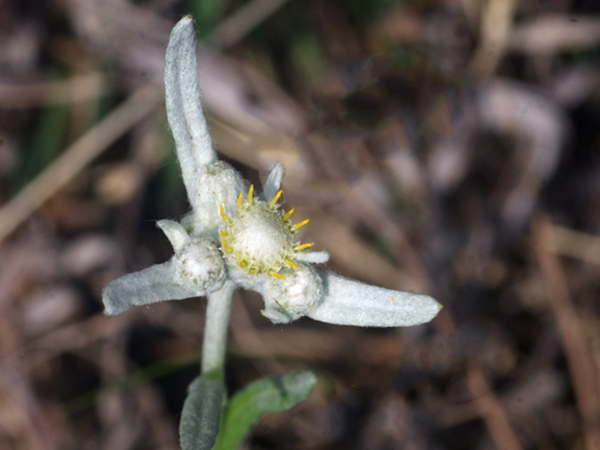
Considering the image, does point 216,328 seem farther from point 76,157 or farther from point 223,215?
point 76,157

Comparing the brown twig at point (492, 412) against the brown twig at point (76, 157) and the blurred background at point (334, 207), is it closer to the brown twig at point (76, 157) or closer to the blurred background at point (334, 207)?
the blurred background at point (334, 207)

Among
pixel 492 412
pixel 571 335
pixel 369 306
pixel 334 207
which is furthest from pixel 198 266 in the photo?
pixel 571 335

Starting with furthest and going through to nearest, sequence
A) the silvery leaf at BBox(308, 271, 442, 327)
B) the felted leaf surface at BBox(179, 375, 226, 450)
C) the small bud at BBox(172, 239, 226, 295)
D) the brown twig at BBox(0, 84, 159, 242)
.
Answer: the brown twig at BBox(0, 84, 159, 242), the silvery leaf at BBox(308, 271, 442, 327), the small bud at BBox(172, 239, 226, 295), the felted leaf surface at BBox(179, 375, 226, 450)

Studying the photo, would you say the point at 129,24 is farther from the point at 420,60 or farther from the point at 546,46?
the point at 546,46

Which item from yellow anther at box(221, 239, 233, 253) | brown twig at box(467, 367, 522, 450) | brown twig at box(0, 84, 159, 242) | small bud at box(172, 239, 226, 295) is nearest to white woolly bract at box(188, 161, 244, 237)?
yellow anther at box(221, 239, 233, 253)

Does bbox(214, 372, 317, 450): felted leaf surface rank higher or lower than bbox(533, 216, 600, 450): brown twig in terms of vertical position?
lower

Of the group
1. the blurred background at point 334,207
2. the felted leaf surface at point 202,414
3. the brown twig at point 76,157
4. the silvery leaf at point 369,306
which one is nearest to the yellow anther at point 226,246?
the silvery leaf at point 369,306

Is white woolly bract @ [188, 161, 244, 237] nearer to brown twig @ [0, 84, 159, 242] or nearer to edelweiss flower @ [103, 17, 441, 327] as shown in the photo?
edelweiss flower @ [103, 17, 441, 327]
